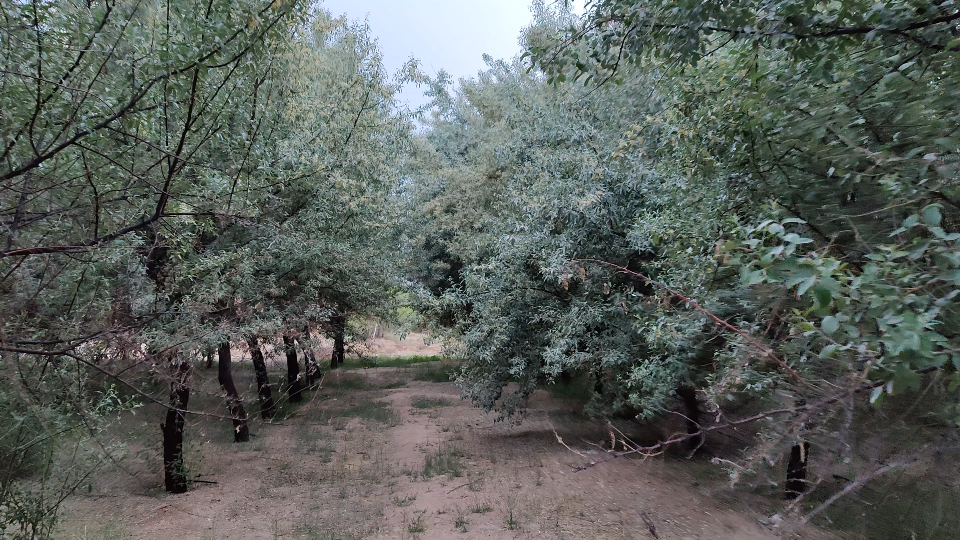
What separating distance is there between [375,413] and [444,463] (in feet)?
19.2

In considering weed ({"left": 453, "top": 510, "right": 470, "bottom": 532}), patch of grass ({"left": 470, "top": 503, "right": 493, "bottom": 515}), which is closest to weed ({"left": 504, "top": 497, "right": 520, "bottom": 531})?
patch of grass ({"left": 470, "top": 503, "right": 493, "bottom": 515})

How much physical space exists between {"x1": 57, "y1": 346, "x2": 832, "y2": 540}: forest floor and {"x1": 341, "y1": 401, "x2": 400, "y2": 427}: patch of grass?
1259mm

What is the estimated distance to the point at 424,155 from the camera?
737 inches

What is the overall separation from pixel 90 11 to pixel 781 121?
409 centimetres

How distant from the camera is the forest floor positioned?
23.7ft

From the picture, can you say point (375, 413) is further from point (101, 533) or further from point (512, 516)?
point (101, 533)

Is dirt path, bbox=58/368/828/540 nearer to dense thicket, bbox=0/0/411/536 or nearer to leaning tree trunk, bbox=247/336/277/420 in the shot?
leaning tree trunk, bbox=247/336/277/420

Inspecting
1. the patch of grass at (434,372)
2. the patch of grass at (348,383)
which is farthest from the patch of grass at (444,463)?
the patch of grass at (434,372)

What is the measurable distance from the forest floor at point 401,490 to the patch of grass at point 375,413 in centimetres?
126

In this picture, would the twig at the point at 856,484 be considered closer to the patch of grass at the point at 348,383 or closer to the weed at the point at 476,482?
the weed at the point at 476,482

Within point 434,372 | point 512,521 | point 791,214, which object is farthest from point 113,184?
point 434,372

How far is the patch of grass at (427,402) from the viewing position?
17219 mm

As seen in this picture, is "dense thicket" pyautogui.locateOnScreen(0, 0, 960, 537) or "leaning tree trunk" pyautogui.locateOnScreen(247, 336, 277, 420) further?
"leaning tree trunk" pyautogui.locateOnScreen(247, 336, 277, 420)

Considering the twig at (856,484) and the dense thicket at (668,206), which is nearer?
the twig at (856,484)
